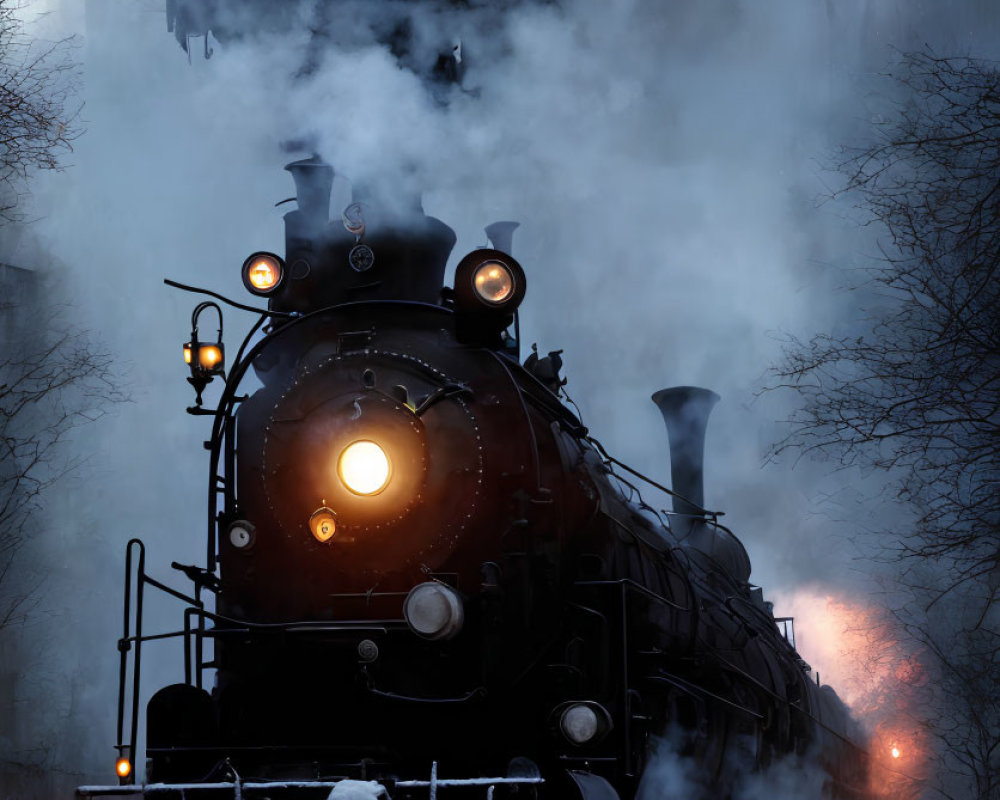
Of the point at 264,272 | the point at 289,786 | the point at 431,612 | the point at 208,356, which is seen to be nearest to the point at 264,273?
the point at 264,272

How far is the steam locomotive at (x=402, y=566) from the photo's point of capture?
5484mm

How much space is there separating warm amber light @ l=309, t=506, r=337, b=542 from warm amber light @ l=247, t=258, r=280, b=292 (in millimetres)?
1470

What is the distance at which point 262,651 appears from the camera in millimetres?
5793

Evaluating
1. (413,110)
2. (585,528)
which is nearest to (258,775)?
(585,528)

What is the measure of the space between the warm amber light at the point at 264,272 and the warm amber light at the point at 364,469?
1.36 meters

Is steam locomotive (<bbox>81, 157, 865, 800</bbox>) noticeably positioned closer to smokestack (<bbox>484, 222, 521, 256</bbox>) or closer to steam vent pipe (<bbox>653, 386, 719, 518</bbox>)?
smokestack (<bbox>484, 222, 521, 256</bbox>)

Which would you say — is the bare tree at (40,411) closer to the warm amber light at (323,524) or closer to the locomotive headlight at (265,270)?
the locomotive headlight at (265,270)

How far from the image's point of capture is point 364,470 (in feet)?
18.0

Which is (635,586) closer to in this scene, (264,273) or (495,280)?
(495,280)

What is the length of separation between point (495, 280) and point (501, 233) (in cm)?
235

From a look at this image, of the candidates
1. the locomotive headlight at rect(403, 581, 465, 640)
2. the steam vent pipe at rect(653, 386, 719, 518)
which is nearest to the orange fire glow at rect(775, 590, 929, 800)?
the steam vent pipe at rect(653, 386, 719, 518)

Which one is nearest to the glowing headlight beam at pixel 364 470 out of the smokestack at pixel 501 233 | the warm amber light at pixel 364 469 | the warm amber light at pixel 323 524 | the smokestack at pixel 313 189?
the warm amber light at pixel 364 469

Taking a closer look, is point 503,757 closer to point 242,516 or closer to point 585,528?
point 585,528

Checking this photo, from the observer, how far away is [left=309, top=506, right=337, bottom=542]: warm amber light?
555 cm
